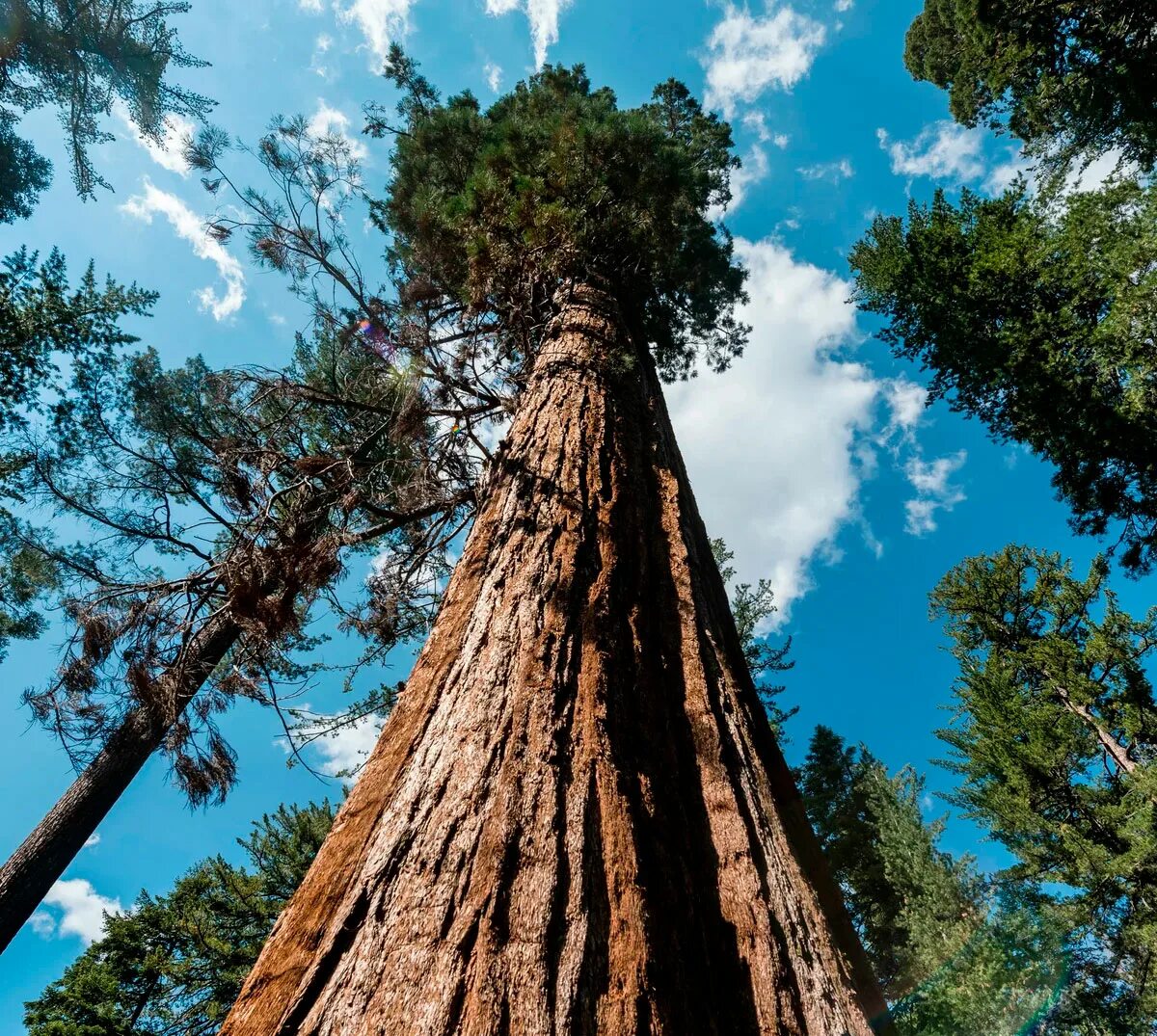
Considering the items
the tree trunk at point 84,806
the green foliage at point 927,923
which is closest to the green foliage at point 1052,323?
the green foliage at point 927,923

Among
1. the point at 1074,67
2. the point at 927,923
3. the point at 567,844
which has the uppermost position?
the point at 1074,67

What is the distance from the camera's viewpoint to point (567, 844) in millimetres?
1184

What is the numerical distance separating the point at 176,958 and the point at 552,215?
12.3m

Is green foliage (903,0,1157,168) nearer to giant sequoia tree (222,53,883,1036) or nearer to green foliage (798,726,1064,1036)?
giant sequoia tree (222,53,883,1036)

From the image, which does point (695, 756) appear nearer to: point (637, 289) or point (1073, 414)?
point (637, 289)

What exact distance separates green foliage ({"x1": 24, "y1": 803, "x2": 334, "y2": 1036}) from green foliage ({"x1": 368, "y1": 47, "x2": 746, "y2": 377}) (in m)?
10.3

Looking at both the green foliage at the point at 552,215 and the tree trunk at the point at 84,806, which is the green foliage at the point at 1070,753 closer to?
the green foliage at the point at 552,215

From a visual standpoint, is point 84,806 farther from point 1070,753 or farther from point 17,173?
point 1070,753

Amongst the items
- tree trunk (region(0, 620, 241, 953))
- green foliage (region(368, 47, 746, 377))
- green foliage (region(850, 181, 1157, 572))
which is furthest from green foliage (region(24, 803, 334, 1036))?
green foliage (region(850, 181, 1157, 572))

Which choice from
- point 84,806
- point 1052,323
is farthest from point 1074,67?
point 84,806

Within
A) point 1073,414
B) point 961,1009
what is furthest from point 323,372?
point 961,1009

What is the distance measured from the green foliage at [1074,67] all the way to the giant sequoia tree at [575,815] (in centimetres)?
842

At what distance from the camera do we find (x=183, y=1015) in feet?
28.4

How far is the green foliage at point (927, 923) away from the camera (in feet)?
28.9
